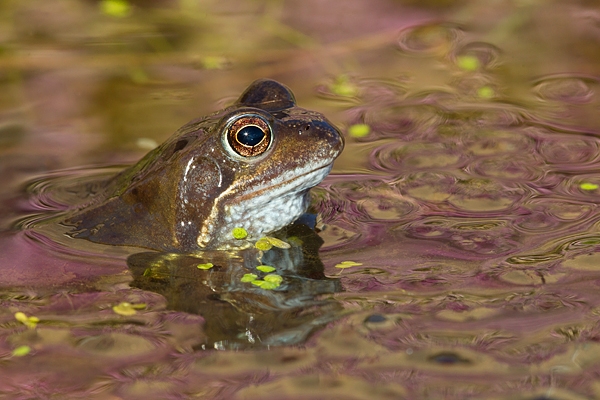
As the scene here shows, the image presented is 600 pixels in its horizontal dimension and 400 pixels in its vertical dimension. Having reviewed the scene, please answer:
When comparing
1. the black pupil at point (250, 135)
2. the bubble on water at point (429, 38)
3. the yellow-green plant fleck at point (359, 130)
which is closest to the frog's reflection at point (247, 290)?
the black pupil at point (250, 135)

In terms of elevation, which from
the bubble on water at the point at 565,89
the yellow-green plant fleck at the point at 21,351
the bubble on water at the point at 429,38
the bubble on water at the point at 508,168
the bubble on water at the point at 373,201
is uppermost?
the bubble on water at the point at 429,38

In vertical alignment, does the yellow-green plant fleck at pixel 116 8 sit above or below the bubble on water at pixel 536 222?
above

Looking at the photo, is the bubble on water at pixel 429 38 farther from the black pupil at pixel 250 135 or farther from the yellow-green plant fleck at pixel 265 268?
the yellow-green plant fleck at pixel 265 268

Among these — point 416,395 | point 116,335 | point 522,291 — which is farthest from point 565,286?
point 116,335

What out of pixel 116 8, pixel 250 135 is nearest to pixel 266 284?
pixel 250 135

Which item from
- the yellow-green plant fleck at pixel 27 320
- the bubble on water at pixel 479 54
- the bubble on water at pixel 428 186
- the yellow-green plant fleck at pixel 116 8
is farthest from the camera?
the yellow-green plant fleck at pixel 116 8

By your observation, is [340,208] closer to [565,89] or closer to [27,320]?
[27,320]
